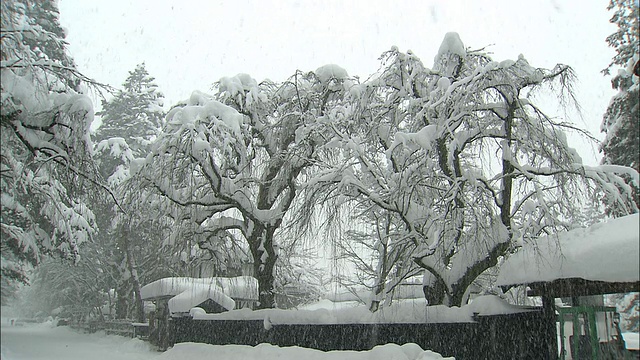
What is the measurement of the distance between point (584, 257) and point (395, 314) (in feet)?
13.3

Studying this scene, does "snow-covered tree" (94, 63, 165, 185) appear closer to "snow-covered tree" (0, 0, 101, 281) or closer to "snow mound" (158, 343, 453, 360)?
"snow mound" (158, 343, 453, 360)

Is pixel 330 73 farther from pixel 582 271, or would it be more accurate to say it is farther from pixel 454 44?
pixel 582 271

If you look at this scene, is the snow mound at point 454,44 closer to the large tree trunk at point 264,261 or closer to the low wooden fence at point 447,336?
the low wooden fence at point 447,336

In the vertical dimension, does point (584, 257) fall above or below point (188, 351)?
above

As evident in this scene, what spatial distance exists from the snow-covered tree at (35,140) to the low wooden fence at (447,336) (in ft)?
18.9

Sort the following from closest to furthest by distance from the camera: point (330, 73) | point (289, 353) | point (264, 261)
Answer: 1. point (289, 353)
2. point (264, 261)
3. point (330, 73)

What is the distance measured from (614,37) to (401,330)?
13.1m

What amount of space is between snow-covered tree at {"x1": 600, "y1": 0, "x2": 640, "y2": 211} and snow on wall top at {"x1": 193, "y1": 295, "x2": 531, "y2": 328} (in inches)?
265

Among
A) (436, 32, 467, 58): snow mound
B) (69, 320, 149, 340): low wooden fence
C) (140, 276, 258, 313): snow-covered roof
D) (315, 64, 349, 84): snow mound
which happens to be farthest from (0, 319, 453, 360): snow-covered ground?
(69, 320, 149, 340): low wooden fence

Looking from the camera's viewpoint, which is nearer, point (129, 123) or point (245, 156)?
point (245, 156)

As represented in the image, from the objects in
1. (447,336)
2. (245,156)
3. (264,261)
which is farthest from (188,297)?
(447,336)

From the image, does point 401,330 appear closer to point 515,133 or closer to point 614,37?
point 515,133

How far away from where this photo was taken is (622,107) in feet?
48.6

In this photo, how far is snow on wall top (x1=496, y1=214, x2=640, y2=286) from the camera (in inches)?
271
